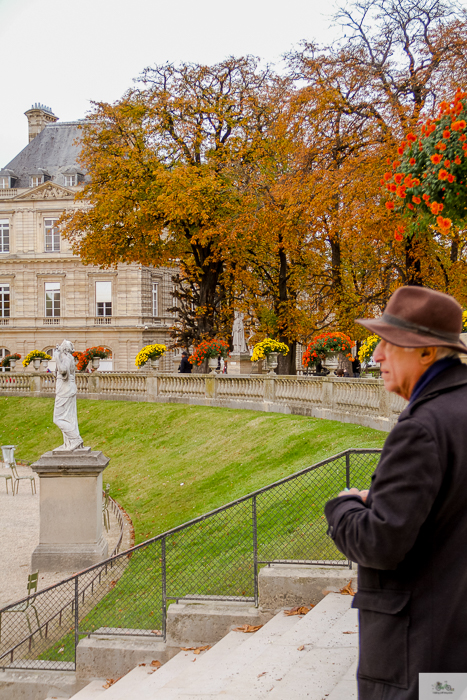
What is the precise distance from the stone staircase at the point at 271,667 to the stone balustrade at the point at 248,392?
23.1 feet

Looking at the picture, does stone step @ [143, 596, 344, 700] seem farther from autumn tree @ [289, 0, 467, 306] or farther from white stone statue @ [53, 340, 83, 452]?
autumn tree @ [289, 0, 467, 306]

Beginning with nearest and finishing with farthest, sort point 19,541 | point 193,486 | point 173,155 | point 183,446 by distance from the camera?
point 19,541
point 193,486
point 183,446
point 173,155

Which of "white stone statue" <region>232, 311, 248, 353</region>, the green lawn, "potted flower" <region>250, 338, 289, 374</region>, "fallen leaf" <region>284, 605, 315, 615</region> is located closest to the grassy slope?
the green lawn

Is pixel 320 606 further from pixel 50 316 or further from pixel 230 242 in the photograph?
pixel 50 316

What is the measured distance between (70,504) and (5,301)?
3912 cm

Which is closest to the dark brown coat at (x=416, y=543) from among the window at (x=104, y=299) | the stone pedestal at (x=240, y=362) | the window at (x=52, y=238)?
the stone pedestal at (x=240, y=362)

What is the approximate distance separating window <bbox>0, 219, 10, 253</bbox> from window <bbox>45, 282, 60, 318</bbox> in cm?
420

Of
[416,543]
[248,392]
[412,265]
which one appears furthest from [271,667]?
[412,265]

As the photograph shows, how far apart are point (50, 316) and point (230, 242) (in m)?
25.6

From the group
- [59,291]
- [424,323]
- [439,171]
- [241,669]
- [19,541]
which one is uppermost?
[59,291]

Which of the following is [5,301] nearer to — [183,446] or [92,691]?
[183,446]

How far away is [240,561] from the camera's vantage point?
7117 mm

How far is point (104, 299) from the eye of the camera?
155 ft

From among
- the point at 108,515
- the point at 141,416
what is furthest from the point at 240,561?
the point at 141,416
